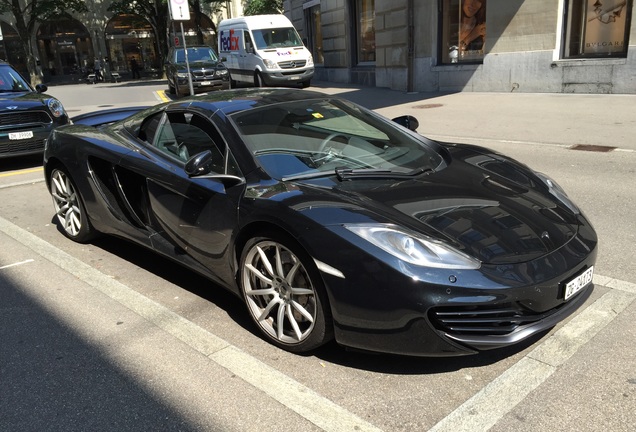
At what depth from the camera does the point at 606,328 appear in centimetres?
319

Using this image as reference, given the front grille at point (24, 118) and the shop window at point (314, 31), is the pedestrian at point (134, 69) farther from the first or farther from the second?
the front grille at point (24, 118)

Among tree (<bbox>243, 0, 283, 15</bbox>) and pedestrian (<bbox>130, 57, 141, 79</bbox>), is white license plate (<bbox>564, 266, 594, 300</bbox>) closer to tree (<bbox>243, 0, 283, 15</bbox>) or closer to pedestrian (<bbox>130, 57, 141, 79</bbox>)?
tree (<bbox>243, 0, 283, 15</bbox>)

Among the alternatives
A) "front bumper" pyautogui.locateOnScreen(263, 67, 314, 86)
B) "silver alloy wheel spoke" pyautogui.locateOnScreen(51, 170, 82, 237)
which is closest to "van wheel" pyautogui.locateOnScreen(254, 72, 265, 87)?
"front bumper" pyautogui.locateOnScreen(263, 67, 314, 86)

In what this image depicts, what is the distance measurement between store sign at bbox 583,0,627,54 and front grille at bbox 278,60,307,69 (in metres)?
9.95

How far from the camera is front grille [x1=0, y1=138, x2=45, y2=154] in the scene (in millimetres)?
8906

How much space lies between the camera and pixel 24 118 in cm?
904

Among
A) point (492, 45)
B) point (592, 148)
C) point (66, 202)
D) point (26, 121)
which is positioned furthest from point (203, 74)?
point (66, 202)

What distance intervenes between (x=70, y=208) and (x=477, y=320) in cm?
405

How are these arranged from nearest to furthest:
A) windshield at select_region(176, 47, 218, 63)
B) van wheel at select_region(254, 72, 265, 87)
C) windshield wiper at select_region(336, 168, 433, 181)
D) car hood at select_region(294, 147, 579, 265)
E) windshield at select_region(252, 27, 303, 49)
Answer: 1. car hood at select_region(294, 147, 579, 265)
2. windshield wiper at select_region(336, 168, 433, 181)
3. windshield at select_region(176, 47, 218, 63)
4. van wheel at select_region(254, 72, 265, 87)
5. windshield at select_region(252, 27, 303, 49)

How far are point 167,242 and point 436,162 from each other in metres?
1.98

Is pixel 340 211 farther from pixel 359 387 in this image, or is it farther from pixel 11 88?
pixel 11 88

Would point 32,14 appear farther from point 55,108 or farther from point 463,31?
point 55,108

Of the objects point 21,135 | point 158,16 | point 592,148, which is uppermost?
point 158,16

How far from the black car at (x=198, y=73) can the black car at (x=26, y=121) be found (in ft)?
32.3
